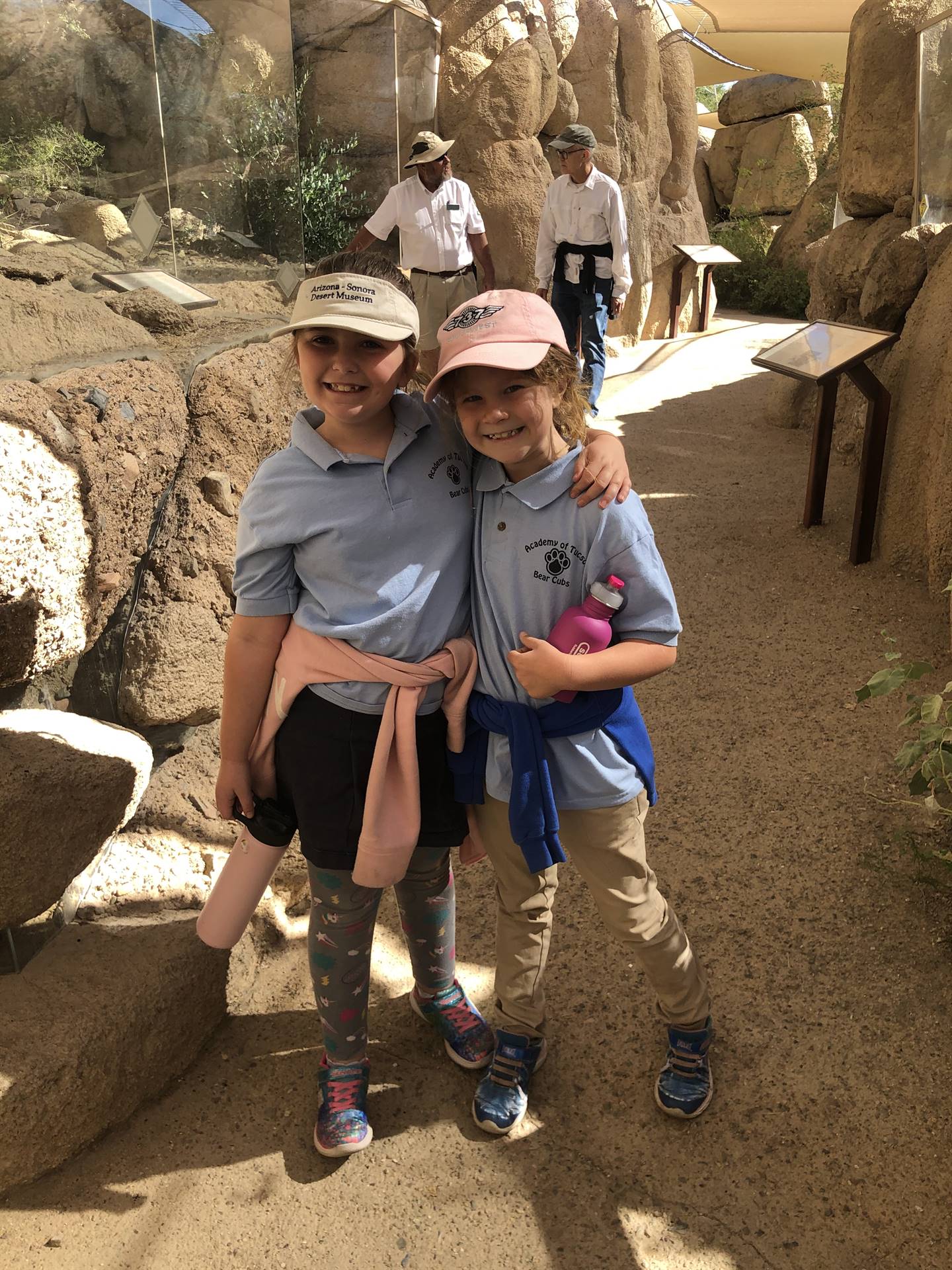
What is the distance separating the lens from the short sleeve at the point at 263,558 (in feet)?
5.30

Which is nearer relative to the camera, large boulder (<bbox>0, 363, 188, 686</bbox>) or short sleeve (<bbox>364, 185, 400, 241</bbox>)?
large boulder (<bbox>0, 363, 188, 686</bbox>)

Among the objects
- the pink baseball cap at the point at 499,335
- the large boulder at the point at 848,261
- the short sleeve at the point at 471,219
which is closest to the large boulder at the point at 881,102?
the large boulder at the point at 848,261

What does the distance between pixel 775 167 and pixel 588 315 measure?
40.6ft

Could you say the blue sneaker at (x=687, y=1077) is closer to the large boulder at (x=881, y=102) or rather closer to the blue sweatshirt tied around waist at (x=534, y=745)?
the blue sweatshirt tied around waist at (x=534, y=745)

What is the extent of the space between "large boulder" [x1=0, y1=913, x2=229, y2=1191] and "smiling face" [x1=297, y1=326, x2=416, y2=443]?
121 cm

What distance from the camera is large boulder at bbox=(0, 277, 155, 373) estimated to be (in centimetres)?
226

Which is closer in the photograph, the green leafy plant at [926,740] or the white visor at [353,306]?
the white visor at [353,306]

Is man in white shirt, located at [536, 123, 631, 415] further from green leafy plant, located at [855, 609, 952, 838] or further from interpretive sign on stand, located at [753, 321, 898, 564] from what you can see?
green leafy plant, located at [855, 609, 952, 838]

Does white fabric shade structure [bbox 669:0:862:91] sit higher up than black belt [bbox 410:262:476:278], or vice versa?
white fabric shade structure [bbox 669:0:862:91]

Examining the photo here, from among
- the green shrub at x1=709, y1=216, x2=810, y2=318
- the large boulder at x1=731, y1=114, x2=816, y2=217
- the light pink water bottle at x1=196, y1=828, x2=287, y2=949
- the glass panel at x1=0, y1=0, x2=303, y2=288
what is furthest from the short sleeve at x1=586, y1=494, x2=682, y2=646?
the large boulder at x1=731, y1=114, x2=816, y2=217

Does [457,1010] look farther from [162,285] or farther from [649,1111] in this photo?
[162,285]

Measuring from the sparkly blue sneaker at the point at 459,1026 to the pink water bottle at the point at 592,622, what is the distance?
0.93 m

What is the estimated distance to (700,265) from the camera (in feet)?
34.4

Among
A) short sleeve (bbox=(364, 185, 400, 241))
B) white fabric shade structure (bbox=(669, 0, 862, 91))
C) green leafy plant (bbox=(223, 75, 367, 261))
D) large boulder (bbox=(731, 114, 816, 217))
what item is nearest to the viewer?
→ green leafy plant (bbox=(223, 75, 367, 261))
